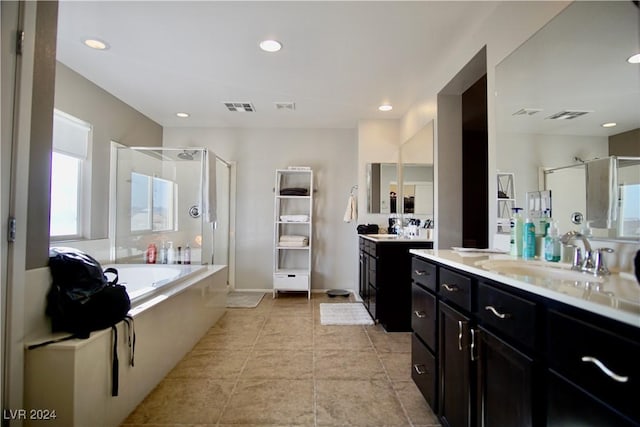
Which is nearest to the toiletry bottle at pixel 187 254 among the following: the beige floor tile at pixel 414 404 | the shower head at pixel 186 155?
the shower head at pixel 186 155

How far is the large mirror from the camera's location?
116cm

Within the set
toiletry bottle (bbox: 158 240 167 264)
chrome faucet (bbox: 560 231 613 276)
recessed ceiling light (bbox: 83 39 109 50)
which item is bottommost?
toiletry bottle (bbox: 158 240 167 264)

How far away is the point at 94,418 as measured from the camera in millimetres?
1396

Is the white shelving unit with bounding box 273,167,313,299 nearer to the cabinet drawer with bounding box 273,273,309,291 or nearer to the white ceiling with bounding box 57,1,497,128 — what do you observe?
the cabinet drawer with bounding box 273,273,309,291

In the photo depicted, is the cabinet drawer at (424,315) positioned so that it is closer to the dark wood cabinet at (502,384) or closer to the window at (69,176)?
the dark wood cabinet at (502,384)

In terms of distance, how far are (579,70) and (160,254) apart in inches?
156

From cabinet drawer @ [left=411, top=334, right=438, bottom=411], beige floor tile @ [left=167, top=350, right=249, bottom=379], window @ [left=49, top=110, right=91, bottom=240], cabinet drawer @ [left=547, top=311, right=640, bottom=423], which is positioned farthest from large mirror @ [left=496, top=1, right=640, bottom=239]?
window @ [left=49, top=110, right=91, bottom=240]

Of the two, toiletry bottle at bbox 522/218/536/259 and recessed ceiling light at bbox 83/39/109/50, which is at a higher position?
recessed ceiling light at bbox 83/39/109/50

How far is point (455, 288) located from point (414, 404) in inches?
35.8

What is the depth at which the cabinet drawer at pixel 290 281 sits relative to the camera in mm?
4285

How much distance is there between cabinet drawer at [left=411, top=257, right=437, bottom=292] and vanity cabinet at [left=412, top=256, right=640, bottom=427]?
0.22ft

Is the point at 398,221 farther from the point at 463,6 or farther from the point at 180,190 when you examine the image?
the point at 180,190

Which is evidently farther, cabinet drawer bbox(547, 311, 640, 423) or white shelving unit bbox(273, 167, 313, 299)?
white shelving unit bbox(273, 167, 313, 299)

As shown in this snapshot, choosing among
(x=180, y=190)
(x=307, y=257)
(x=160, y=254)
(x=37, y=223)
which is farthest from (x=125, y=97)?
(x=307, y=257)
